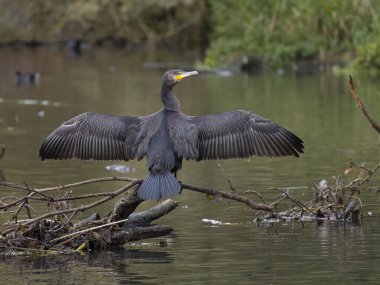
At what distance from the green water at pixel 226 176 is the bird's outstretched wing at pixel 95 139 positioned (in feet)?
2.85

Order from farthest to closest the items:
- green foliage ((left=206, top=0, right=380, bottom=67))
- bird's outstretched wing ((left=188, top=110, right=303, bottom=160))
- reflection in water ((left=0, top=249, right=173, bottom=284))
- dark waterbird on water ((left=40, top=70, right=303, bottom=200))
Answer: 1. green foliage ((left=206, top=0, right=380, bottom=67))
2. bird's outstretched wing ((left=188, top=110, right=303, bottom=160))
3. dark waterbird on water ((left=40, top=70, right=303, bottom=200))
4. reflection in water ((left=0, top=249, right=173, bottom=284))

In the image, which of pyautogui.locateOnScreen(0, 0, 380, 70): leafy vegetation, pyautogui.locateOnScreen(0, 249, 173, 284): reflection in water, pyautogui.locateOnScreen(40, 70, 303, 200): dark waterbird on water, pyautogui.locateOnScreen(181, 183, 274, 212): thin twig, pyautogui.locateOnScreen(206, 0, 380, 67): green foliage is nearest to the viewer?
pyautogui.locateOnScreen(0, 249, 173, 284): reflection in water

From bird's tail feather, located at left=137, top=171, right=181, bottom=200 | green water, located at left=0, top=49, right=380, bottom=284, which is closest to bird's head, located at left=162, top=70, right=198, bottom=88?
bird's tail feather, located at left=137, top=171, right=181, bottom=200

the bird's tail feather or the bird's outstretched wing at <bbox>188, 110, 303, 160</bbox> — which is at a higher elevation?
the bird's outstretched wing at <bbox>188, 110, 303, 160</bbox>

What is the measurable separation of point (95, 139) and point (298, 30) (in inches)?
1000

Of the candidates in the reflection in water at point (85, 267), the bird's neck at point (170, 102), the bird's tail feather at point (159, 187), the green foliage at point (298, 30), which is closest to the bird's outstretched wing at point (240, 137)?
the bird's neck at point (170, 102)

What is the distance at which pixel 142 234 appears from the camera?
35.0ft

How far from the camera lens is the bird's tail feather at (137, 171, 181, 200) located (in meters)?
10.0

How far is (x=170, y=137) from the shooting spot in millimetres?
10438

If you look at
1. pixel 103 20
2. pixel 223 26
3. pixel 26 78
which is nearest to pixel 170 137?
pixel 26 78

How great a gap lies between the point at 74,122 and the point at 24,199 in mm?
1038

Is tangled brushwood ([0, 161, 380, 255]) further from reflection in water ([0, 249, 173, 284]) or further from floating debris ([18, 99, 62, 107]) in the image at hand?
floating debris ([18, 99, 62, 107])

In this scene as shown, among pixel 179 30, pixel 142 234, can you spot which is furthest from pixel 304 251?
pixel 179 30

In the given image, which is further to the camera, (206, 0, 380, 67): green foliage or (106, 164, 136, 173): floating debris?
(206, 0, 380, 67): green foliage
